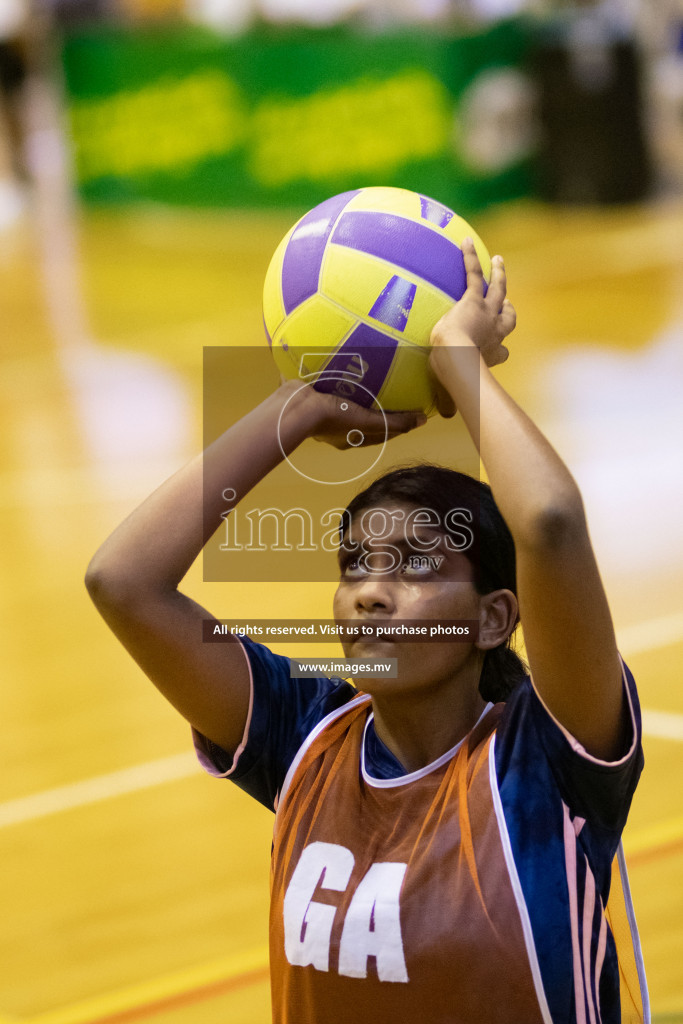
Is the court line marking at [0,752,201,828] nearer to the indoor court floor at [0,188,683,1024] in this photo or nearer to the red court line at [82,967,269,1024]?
the indoor court floor at [0,188,683,1024]

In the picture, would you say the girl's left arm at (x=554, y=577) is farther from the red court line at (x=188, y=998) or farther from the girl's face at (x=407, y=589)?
the red court line at (x=188, y=998)

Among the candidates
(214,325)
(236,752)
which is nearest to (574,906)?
(236,752)

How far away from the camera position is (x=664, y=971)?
280 cm

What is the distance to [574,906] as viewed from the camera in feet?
5.22

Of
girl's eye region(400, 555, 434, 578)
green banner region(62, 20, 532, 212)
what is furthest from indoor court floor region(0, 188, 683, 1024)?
girl's eye region(400, 555, 434, 578)

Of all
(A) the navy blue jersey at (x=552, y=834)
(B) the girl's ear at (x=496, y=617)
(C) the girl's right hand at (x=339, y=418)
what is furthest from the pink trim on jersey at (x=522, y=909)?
(C) the girl's right hand at (x=339, y=418)

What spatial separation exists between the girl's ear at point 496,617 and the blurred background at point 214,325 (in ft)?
4.25

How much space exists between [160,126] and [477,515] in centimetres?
1092

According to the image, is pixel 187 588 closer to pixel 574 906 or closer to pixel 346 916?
pixel 346 916

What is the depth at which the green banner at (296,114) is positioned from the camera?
34.2 feet

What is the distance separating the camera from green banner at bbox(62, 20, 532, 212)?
1043 centimetres

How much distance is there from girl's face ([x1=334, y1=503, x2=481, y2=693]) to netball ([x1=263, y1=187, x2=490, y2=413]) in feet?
0.56

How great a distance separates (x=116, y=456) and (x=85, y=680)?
2.36m

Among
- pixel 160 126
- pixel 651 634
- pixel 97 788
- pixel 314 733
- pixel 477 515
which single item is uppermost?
pixel 160 126
